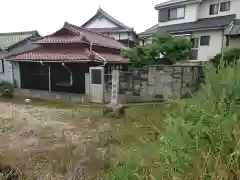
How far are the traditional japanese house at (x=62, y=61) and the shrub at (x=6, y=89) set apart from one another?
72 cm

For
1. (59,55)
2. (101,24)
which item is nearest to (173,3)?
(101,24)

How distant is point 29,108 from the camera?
9938mm

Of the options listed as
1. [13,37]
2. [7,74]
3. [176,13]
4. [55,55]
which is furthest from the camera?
[176,13]

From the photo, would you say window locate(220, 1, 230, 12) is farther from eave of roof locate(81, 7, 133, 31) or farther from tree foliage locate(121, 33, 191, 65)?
eave of roof locate(81, 7, 133, 31)

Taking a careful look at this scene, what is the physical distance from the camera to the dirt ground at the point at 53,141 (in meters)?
4.14

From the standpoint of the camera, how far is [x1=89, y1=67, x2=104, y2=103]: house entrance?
33.9 ft

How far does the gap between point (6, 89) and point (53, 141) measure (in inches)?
332

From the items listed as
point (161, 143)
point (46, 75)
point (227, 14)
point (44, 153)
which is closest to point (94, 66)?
point (46, 75)

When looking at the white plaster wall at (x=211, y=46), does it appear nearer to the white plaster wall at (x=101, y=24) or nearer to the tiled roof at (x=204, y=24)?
Answer: the tiled roof at (x=204, y=24)

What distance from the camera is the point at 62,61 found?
11.3 meters

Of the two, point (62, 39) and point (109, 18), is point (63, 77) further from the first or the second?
point (109, 18)

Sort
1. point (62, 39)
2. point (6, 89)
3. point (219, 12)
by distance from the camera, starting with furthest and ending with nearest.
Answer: point (219, 12) < point (62, 39) < point (6, 89)

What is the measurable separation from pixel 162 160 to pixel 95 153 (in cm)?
343

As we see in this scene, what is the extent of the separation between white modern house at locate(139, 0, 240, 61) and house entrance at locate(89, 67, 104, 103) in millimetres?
7118
